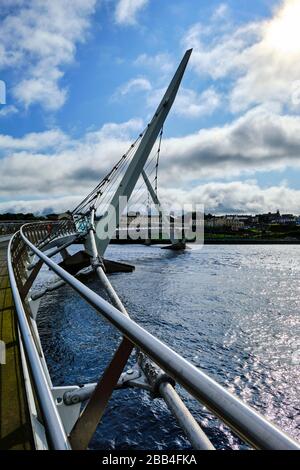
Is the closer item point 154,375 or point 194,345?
point 154,375

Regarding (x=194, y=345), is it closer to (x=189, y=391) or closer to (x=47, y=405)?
(x=47, y=405)

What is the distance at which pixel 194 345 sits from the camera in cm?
1168

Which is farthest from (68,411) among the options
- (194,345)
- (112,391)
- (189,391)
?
(194,345)

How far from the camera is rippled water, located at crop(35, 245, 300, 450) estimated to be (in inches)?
270

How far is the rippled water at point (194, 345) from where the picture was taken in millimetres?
6855

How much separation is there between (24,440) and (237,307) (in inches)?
658

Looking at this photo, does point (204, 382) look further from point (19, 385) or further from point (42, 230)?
point (42, 230)

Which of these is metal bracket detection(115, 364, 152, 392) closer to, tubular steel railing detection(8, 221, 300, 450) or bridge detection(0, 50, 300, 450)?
bridge detection(0, 50, 300, 450)

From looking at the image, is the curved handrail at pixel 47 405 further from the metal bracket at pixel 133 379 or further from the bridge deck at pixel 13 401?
the metal bracket at pixel 133 379

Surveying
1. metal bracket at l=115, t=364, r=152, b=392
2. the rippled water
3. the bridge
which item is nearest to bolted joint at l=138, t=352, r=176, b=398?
the bridge
